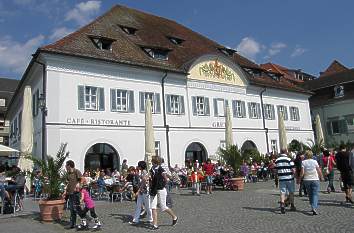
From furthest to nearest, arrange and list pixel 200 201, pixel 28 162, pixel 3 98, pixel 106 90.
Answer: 1. pixel 3 98
2. pixel 106 90
3. pixel 28 162
4. pixel 200 201

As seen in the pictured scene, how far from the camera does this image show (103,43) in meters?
23.5

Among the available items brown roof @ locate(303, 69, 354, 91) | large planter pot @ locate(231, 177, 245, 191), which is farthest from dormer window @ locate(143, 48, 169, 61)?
brown roof @ locate(303, 69, 354, 91)

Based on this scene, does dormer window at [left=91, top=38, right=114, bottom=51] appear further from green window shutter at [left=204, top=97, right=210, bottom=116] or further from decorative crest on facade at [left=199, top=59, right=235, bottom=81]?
green window shutter at [left=204, top=97, right=210, bottom=116]

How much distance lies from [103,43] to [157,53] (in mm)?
4186

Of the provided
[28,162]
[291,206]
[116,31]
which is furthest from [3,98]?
[291,206]

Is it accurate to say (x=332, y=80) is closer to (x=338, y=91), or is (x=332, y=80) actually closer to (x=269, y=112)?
(x=338, y=91)

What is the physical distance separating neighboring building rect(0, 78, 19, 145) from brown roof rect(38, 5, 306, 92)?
3149cm

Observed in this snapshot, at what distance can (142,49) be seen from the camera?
26.2 m

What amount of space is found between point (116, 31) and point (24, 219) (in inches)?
662

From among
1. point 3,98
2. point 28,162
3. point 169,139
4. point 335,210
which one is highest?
point 3,98

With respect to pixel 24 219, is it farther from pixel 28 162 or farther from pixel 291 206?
pixel 291 206

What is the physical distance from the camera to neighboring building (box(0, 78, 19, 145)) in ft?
197

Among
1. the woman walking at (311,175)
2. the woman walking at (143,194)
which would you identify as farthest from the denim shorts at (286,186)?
the woman walking at (143,194)

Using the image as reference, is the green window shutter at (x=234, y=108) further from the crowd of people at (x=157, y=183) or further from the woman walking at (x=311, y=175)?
the woman walking at (x=311, y=175)
